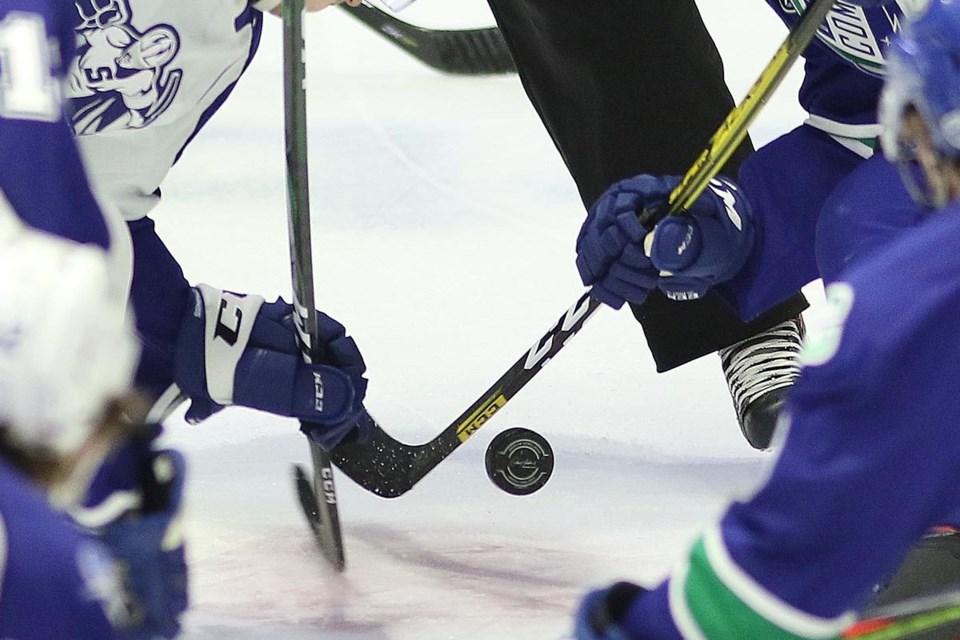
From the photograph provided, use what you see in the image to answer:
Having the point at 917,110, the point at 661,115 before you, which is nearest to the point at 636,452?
the point at 661,115

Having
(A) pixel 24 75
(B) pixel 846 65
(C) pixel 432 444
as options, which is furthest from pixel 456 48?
(A) pixel 24 75

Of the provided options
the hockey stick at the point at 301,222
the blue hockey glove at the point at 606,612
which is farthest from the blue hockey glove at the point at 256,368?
the blue hockey glove at the point at 606,612

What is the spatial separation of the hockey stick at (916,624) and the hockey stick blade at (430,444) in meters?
0.85

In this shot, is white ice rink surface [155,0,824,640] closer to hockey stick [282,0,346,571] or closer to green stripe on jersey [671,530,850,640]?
hockey stick [282,0,346,571]

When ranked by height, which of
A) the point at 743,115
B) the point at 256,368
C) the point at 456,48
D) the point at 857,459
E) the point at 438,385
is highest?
the point at 857,459

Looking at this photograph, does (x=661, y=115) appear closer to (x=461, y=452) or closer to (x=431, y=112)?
(x=461, y=452)

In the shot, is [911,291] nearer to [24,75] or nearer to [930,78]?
[930,78]

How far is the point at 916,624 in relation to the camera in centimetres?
101

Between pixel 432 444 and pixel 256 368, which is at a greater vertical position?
pixel 256 368

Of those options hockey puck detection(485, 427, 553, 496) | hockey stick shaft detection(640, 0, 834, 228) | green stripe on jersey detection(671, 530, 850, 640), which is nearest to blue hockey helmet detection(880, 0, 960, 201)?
green stripe on jersey detection(671, 530, 850, 640)

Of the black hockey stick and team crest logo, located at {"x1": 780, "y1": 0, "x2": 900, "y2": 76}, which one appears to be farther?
the black hockey stick

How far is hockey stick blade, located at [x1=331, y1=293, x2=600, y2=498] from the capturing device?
187 centimetres

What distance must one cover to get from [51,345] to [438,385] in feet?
4.77

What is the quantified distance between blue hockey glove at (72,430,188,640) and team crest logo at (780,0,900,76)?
84cm
